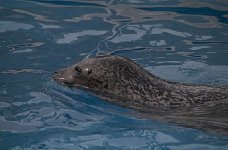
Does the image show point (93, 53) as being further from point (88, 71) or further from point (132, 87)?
point (132, 87)

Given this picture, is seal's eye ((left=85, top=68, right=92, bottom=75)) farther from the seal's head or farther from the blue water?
the blue water

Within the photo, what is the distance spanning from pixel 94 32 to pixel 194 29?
2056 millimetres

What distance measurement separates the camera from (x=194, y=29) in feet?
31.7

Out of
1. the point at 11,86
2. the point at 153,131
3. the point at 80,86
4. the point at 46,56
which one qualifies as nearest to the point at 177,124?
the point at 153,131

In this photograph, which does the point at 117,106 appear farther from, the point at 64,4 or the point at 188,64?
the point at 64,4

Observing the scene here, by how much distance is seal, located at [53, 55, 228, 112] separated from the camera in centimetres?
572

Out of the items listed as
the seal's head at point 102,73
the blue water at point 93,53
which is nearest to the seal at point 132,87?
the seal's head at point 102,73

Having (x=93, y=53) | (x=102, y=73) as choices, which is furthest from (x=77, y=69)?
(x=93, y=53)

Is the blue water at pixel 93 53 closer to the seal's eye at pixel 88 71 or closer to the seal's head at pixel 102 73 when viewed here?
the seal's head at pixel 102 73

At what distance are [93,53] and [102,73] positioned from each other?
7.65 feet

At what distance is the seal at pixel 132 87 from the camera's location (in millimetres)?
5723

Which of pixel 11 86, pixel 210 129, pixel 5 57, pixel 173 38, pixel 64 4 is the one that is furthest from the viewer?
pixel 64 4

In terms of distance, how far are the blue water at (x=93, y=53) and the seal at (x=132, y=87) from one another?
139mm

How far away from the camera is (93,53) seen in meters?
8.20
